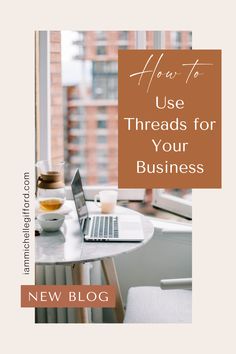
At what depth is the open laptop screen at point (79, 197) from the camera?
184 cm

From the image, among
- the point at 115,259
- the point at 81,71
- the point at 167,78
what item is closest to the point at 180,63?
the point at 167,78

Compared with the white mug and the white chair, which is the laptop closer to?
the white mug

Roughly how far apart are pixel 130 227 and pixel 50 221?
0.27m

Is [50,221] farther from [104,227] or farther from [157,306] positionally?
[157,306]

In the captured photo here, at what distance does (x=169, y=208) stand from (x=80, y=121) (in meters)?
0.51

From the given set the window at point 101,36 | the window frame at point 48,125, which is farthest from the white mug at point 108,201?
the window at point 101,36

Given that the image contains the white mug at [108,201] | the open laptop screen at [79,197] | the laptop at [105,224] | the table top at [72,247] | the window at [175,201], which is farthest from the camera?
the window at [175,201]

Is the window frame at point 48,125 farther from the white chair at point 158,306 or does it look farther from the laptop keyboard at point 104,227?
the white chair at point 158,306

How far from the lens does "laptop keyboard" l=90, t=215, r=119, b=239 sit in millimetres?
1757

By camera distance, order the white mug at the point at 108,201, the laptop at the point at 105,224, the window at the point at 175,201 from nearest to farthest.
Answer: the laptop at the point at 105,224, the white mug at the point at 108,201, the window at the point at 175,201

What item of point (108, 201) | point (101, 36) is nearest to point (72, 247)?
point (108, 201)

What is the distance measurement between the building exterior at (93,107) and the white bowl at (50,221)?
0.72ft

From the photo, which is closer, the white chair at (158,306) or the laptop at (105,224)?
the white chair at (158,306)

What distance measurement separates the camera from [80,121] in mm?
2086
